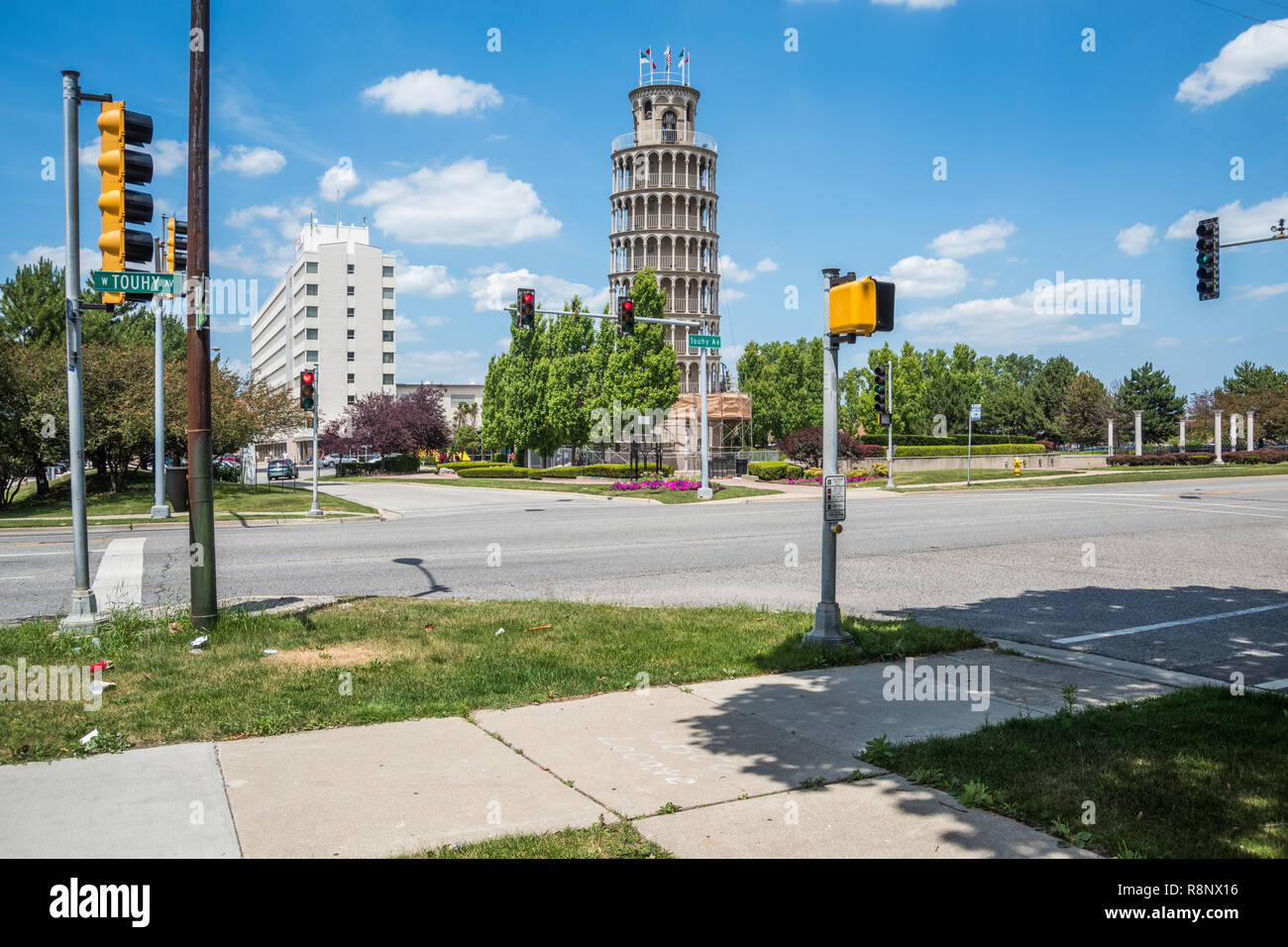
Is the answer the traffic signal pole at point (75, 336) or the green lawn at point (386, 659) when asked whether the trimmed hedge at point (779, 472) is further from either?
the traffic signal pole at point (75, 336)

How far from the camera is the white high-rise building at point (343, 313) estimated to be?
110 meters

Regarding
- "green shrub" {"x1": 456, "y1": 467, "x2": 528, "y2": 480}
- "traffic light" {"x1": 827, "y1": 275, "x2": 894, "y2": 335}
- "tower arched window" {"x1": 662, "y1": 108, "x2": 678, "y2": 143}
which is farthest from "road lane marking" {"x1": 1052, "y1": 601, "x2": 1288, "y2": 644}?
"tower arched window" {"x1": 662, "y1": 108, "x2": 678, "y2": 143}

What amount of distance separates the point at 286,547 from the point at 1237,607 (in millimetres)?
14858

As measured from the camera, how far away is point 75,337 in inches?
340

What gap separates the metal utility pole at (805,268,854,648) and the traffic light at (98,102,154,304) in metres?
5.87

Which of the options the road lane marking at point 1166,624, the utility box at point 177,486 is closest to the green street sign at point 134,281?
the utility box at point 177,486

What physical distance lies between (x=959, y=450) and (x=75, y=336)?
58614 mm

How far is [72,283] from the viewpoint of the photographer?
8.61 m

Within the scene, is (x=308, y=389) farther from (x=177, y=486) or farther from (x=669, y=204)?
(x=669, y=204)

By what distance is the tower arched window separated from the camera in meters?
72.9

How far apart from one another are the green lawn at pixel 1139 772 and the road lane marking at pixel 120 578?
876cm

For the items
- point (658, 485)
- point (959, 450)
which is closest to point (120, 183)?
point (658, 485)

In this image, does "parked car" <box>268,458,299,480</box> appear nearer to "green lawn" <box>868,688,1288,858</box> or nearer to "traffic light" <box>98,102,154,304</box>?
"traffic light" <box>98,102,154,304</box>
